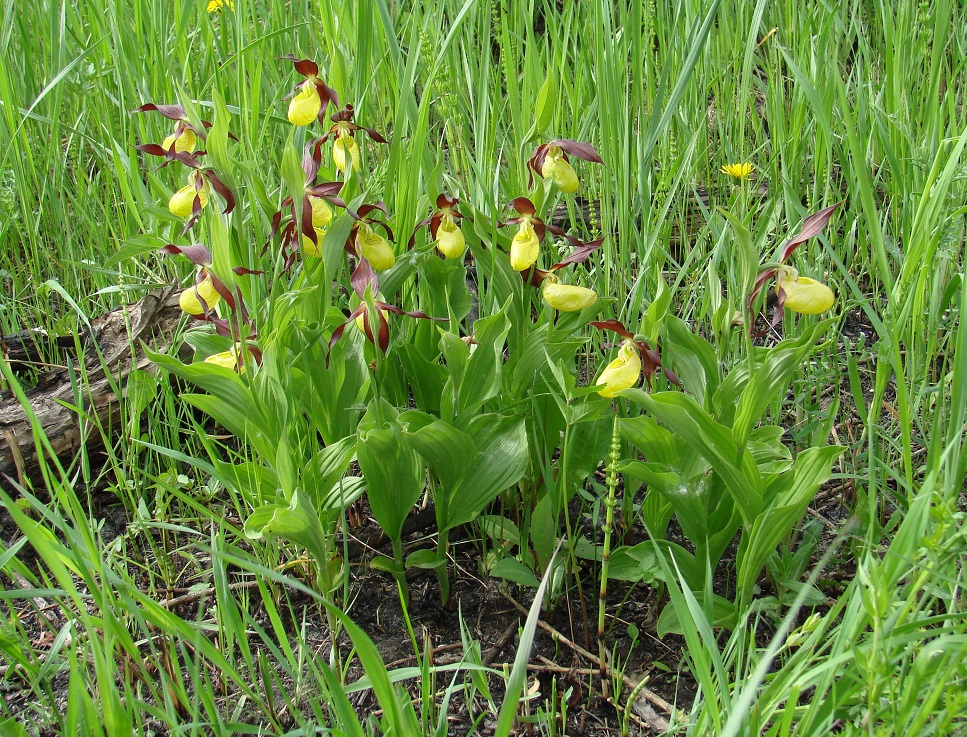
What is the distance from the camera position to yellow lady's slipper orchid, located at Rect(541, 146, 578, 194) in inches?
48.4

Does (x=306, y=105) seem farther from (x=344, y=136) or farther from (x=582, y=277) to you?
(x=582, y=277)

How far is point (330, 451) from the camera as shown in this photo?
3.97 ft

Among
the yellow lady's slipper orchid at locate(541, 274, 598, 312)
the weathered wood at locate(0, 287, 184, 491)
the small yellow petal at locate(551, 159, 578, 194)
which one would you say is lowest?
the weathered wood at locate(0, 287, 184, 491)

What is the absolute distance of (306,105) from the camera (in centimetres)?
134

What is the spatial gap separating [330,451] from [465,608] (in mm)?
357

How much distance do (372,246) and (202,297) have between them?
0.28 m

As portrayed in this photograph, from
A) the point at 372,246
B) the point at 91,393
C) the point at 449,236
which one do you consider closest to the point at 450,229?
the point at 449,236

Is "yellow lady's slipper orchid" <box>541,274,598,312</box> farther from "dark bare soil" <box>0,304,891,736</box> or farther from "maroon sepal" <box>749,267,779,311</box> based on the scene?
"dark bare soil" <box>0,304,891,736</box>

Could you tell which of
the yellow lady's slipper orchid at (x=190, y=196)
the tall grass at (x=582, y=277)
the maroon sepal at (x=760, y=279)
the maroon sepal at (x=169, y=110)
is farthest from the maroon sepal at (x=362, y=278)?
the maroon sepal at (x=760, y=279)

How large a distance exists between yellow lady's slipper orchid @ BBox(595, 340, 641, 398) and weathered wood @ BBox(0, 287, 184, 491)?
884mm

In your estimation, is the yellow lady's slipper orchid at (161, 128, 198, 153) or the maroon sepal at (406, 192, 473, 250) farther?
the yellow lady's slipper orchid at (161, 128, 198, 153)

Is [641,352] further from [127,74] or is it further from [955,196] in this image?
[127,74]

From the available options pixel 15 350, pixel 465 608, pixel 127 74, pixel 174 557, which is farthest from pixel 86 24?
pixel 465 608

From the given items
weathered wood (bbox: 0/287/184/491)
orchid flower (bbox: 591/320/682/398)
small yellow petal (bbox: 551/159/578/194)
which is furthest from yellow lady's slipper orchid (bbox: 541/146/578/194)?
weathered wood (bbox: 0/287/184/491)
